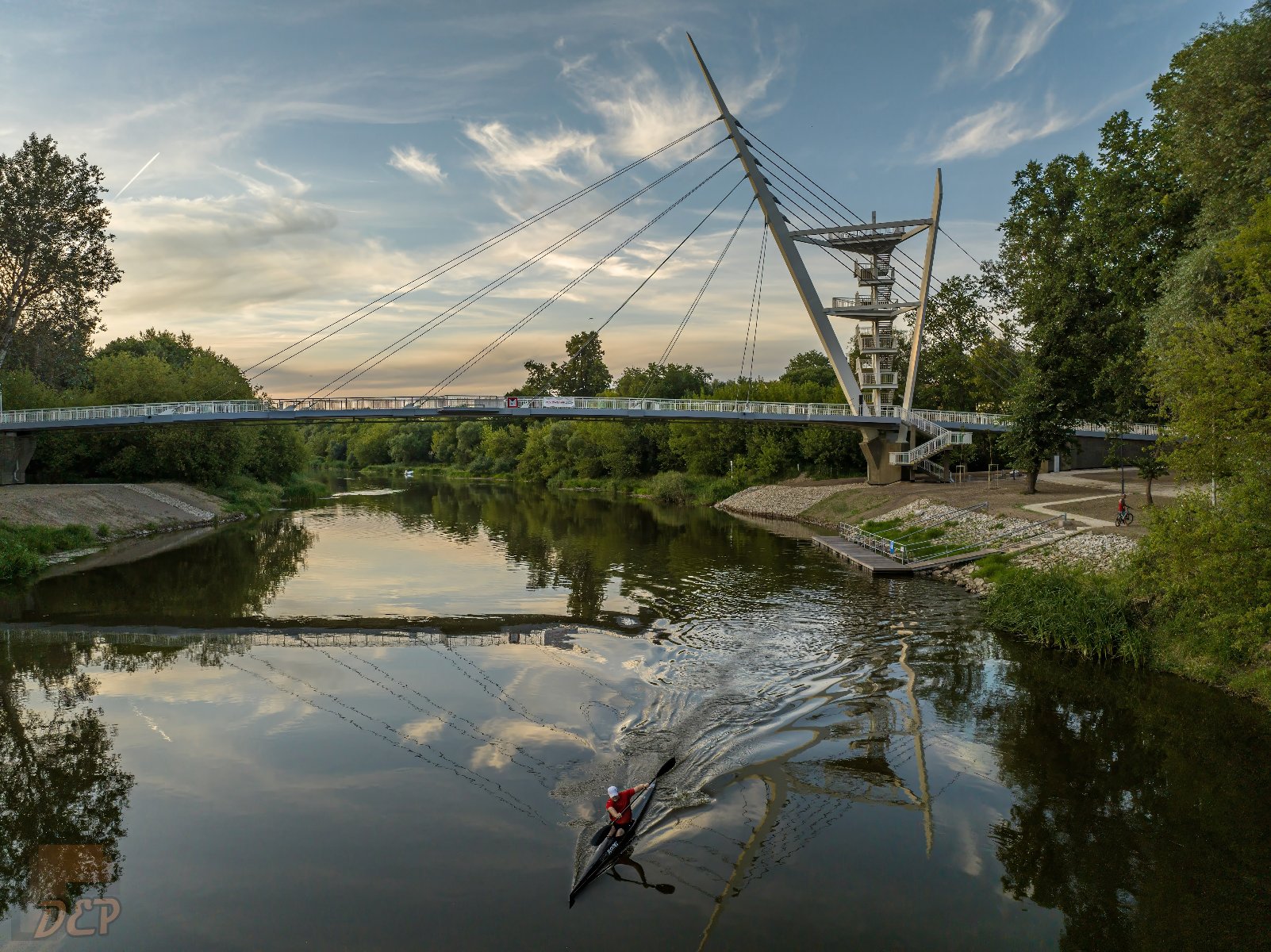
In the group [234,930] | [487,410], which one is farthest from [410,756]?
[487,410]

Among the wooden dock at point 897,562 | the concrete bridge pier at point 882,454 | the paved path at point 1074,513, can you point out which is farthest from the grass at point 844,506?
the wooden dock at point 897,562

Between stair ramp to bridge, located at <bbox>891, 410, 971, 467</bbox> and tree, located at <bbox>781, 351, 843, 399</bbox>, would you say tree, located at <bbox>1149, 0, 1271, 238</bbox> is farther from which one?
tree, located at <bbox>781, 351, 843, 399</bbox>

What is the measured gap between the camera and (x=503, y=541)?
50094 mm

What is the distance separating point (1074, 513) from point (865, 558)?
10257 mm

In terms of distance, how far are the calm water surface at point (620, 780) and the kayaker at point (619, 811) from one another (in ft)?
2.18

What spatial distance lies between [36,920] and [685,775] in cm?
1017

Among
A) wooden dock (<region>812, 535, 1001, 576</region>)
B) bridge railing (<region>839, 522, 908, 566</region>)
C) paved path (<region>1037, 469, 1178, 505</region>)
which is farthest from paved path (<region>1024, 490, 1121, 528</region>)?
bridge railing (<region>839, 522, 908, 566</region>)

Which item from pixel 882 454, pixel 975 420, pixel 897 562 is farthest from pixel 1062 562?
pixel 975 420

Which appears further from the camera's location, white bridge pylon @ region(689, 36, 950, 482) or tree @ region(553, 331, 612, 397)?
tree @ region(553, 331, 612, 397)

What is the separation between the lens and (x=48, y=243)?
2055 inches

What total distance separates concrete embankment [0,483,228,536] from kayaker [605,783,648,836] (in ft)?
139

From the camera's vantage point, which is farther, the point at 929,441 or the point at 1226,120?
the point at 929,441

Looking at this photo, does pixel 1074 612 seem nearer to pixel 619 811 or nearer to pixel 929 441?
pixel 619 811

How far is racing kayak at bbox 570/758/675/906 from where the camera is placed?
1125 cm
